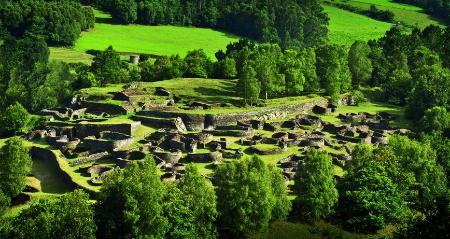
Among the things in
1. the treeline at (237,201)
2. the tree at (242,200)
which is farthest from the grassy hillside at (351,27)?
the tree at (242,200)

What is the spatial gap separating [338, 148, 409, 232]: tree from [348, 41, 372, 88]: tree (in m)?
54.1

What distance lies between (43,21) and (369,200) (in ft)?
343

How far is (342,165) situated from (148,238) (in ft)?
99.7

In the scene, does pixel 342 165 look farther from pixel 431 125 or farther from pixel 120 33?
pixel 120 33

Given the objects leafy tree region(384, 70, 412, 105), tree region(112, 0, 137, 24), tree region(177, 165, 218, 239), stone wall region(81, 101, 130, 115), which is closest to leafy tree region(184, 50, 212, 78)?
stone wall region(81, 101, 130, 115)

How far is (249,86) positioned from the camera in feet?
303

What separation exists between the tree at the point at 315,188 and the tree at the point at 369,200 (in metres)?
1.80

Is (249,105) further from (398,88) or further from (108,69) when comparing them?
(398,88)

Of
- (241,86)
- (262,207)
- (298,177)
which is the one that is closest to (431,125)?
(241,86)

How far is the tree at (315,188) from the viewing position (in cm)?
5584

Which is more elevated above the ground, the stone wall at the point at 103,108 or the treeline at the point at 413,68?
the treeline at the point at 413,68

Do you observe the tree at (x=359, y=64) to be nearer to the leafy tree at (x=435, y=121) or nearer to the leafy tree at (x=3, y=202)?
the leafy tree at (x=435, y=121)

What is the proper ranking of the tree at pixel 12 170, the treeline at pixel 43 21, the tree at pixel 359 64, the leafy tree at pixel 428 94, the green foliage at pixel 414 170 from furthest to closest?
the treeline at pixel 43 21 < the tree at pixel 359 64 < the leafy tree at pixel 428 94 < the green foliage at pixel 414 170 < the tree at pixel 12 170

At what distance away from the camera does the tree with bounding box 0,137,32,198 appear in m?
57.2
